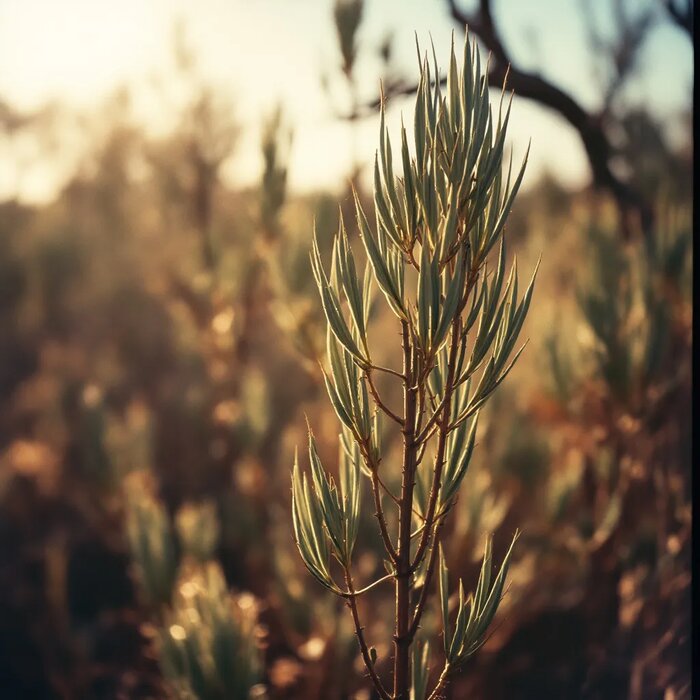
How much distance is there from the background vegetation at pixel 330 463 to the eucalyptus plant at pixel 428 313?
119mm

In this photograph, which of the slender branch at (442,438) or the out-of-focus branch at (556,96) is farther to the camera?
the out-of-focus branch at (556,96)

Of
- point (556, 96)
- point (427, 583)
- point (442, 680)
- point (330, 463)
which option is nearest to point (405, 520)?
point (427, 583)

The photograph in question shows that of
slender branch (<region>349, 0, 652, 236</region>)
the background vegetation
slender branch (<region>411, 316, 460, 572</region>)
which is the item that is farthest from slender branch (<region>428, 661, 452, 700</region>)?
slender branch (<region>349, 0, 652, 236</region>)

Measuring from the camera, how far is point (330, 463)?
6.40 ft

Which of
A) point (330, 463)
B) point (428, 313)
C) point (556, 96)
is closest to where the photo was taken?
point (428, 313)

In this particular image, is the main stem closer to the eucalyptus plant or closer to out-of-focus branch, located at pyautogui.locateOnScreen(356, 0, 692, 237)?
the eucalyptus plant

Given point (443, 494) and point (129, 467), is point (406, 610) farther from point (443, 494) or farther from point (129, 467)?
point (129, 467)

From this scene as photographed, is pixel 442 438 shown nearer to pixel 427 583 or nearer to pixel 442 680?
pixel 427 583

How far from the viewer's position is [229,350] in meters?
2.21

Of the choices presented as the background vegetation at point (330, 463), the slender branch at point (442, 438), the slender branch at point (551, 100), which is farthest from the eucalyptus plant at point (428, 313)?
the slender branch at point (551, 100)

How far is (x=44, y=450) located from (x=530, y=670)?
2.58 meters

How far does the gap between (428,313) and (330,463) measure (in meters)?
1.38

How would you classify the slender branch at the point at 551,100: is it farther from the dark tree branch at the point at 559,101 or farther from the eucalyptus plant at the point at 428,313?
the eucalyptus plant at the point at 428,313

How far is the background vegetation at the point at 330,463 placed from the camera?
1.51 meters
